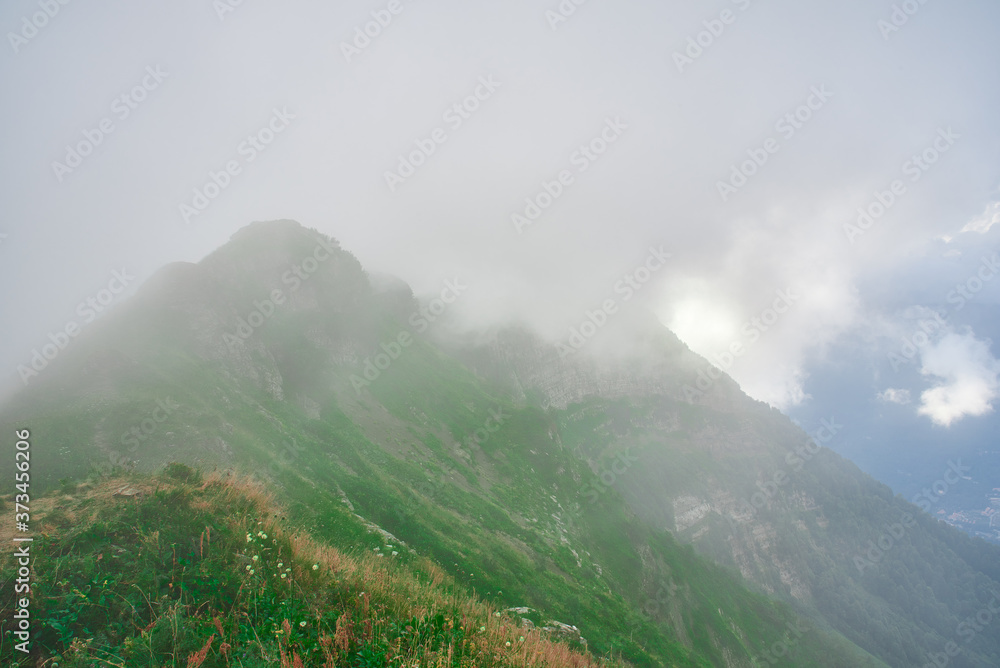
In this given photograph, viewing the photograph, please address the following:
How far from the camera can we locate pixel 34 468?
794 inches

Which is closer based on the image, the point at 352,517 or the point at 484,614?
the point at 484,614

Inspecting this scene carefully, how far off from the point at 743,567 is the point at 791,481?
2891 inches

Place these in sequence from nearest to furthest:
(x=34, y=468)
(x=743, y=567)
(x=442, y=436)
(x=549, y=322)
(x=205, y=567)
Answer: (x=205, y=567) < (x=34, y=468) < (x=442, y=436) < (x=743, y=567) < (x=549, y=322)

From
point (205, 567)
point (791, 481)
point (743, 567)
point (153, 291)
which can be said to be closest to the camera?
point (205, 567)

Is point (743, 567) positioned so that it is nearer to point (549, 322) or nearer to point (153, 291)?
point (549, 322)

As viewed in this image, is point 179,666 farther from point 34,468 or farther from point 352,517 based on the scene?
point 34,468

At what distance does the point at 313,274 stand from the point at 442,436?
35.2m

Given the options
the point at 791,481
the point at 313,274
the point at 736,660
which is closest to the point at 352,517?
the point at 313,274

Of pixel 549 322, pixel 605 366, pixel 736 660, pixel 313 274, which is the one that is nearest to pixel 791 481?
pixel 605 366

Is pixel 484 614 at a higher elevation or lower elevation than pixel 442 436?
higher

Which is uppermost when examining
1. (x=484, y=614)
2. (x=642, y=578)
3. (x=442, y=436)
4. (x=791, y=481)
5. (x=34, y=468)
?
(x=791, y=481)

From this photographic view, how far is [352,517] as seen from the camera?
20.9 meters

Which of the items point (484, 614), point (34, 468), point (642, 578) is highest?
point (484, 614)

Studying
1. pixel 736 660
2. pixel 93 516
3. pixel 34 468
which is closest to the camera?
pixel 93 516
